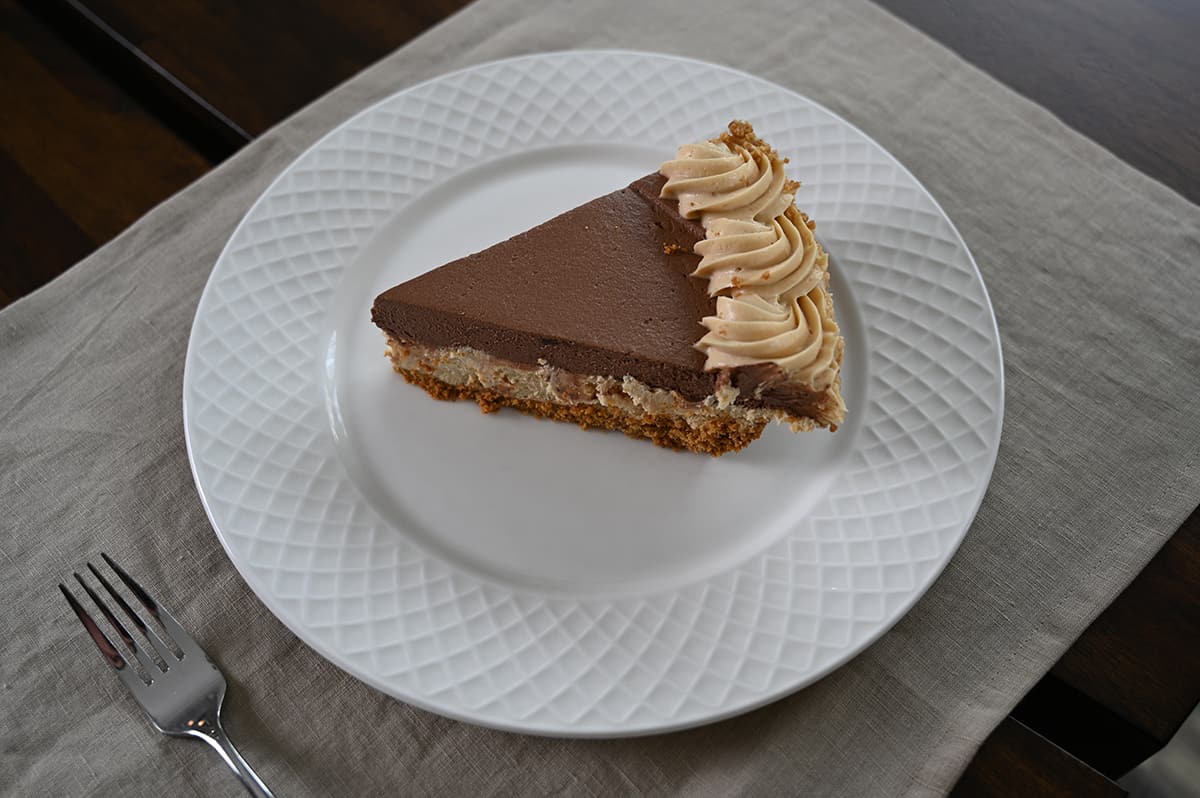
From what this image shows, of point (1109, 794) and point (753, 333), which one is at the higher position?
point (753, 333)

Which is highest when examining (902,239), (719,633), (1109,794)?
(902,239)

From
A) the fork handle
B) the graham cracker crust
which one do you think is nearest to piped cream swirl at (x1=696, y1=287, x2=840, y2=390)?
the graham cracker crust

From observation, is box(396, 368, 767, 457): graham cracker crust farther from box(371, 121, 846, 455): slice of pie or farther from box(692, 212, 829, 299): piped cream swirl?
box(692, 212, 829, 299): piped cream swirl

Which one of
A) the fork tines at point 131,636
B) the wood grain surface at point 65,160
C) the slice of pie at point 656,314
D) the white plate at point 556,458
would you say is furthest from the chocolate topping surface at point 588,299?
the wood grain surface at point 65,160

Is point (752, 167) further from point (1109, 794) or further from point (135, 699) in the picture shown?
point (135, 699)

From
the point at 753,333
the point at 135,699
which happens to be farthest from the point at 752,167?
the point at 135,699

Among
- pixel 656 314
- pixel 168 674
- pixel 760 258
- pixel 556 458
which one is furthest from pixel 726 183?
pixel 168 674
